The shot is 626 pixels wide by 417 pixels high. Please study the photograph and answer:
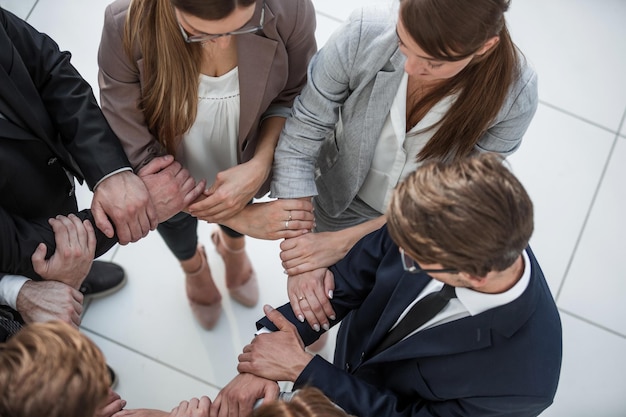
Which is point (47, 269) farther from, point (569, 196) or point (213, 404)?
point (569, 196)

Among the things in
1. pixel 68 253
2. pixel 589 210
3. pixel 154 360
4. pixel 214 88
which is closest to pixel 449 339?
pixel 214 88

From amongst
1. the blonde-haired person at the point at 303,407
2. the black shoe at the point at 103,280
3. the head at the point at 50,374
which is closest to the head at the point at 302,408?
the blonde-haired person at the point at 303,407

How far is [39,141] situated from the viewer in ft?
5.62

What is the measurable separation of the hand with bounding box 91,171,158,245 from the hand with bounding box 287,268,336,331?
46 centimetres

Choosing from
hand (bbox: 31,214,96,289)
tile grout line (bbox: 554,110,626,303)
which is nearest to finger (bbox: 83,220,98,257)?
hand (bbox: 31,214,96,289)

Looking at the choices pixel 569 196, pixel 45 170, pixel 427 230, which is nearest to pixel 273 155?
pixel 45 170

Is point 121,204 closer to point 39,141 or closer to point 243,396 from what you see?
point 39,141

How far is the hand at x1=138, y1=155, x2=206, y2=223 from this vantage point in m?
1.87

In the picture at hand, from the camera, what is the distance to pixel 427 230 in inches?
49.3

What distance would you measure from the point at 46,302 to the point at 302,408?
85 centimetres

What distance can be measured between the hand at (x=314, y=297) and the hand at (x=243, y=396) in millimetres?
193

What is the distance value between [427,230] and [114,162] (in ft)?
3.08

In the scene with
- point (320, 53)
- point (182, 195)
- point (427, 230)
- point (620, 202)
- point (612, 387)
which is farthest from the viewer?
point (620, 202)

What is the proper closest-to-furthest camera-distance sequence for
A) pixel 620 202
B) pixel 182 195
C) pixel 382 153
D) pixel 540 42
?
1. pixel 382 153
2. pixel 182 195
3. pixel 620 202
4. pixel 540 42
